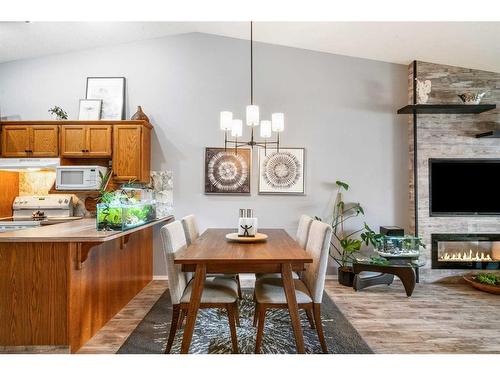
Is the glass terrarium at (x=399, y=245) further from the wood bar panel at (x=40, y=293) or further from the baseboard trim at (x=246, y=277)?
the wood bar panel at (x=40, y=293)

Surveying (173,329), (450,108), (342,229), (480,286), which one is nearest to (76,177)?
(173,329)

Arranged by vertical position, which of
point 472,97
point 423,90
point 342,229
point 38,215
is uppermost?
point 423,90

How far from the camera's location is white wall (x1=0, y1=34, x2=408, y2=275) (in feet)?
13.8

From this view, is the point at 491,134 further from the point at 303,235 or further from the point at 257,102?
the point at 257,102

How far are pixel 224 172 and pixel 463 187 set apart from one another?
3.14 meters

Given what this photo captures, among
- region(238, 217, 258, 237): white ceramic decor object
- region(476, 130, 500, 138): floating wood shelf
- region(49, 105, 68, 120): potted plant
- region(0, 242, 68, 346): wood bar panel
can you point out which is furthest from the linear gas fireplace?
region(49, 105, 68, 120): potted plant

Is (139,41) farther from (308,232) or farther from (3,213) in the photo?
(308,232)

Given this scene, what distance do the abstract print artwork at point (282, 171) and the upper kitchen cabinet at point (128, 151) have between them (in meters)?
1.55

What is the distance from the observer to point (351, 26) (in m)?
3.48

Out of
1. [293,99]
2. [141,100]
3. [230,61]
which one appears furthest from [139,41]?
[293,99]

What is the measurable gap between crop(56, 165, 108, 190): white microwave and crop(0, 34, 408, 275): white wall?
0.82m

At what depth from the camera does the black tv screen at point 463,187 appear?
4043 millimetres

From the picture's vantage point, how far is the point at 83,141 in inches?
151

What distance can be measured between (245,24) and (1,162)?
335 cm
